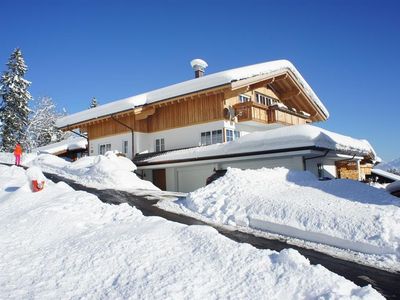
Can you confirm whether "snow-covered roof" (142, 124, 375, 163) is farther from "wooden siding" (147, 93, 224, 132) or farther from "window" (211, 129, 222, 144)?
"wooden siding" (147, 93, 224, 132)

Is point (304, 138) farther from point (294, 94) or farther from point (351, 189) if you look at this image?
point (294, 94)

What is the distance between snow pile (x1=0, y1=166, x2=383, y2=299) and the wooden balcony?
44.9 ft

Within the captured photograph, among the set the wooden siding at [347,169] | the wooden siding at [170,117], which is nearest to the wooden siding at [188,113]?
the wooden siding at [170,117]

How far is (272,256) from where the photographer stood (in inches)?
223

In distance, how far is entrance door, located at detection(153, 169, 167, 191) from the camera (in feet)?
73.3

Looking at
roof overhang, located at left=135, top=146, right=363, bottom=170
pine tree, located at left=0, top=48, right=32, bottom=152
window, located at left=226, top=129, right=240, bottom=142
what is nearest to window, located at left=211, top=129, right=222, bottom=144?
window, located at left=226, top=129, right=240, bottom=142

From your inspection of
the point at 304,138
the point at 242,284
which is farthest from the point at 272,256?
the point at 304,138

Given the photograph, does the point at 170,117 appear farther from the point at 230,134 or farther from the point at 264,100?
the point at 264,100

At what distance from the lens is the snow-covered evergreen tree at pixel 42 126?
4562cm

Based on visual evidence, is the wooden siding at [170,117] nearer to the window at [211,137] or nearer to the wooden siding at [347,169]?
the window at [211,137]

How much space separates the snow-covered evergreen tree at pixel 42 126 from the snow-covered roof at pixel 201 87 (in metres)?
19.5

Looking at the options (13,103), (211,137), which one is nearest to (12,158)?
(13,103)

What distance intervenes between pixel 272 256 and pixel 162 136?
19.1 metres

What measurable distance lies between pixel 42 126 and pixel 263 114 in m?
37.1
